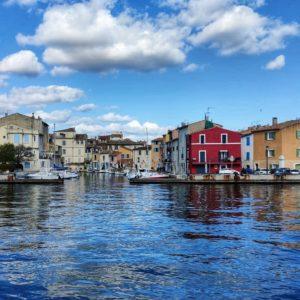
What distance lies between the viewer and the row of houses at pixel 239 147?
310ft

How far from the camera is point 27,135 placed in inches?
4840

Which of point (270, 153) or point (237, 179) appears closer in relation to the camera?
point (237, 179)

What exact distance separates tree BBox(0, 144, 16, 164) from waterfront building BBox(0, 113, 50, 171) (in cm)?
928

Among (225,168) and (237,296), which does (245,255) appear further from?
(225,168)

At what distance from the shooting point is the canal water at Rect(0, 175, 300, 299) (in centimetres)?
1488

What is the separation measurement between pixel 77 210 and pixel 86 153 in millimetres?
155775

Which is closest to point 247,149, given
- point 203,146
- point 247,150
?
point 247,150

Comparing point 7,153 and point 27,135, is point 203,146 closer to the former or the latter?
point 7,153

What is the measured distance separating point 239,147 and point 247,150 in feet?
13.2

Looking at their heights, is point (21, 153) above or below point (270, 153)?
above

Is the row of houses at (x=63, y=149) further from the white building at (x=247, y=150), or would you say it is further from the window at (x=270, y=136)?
the window at (x=270, y=136)

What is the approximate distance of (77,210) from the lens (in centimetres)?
3803

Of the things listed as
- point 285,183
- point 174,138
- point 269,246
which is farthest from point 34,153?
point 269,246

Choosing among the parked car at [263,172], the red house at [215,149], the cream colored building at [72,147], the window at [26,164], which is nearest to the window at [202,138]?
the red house at [215,149]
